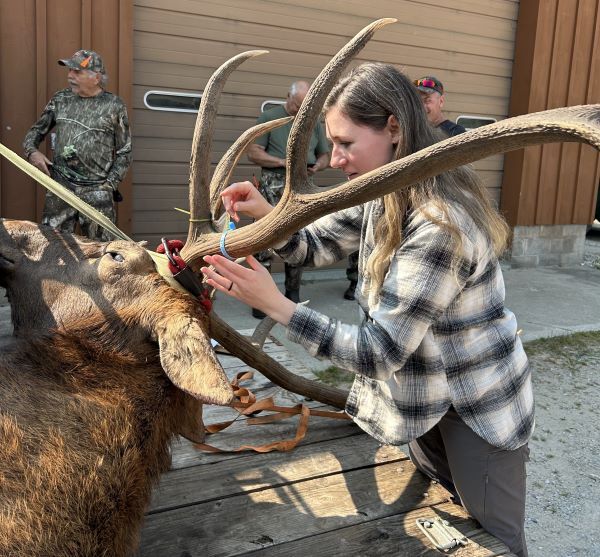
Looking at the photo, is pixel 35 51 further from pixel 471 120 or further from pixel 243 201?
pixel 471 120

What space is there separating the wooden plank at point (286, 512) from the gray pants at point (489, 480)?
0.50 feet

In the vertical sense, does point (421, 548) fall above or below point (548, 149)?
below

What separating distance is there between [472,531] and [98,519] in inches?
48.0

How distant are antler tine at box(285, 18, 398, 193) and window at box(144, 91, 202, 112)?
5401mm

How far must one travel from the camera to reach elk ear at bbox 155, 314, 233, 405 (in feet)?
5.26

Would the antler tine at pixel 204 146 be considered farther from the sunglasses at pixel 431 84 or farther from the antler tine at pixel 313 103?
the sunglasses at pixel 431 84

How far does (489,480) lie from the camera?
217 centimetres

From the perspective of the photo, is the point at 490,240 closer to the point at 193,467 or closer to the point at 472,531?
the point at 472,531

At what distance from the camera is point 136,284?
6.51 feet

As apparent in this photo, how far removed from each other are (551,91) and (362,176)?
28.4 ft

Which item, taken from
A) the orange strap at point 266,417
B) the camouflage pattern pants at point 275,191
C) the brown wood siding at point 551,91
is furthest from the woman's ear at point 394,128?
the brown wood siding at point 551,91

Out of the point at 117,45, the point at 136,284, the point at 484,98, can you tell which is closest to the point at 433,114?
the point at 117,45

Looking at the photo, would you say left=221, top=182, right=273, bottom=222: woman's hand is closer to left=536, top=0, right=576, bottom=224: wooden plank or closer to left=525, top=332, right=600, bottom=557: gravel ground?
left=525, top=332, right=600, bottom=557: gravel ground

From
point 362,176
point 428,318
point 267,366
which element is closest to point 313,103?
point 362,176
